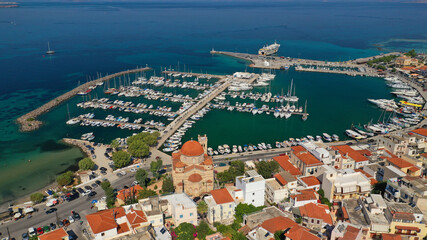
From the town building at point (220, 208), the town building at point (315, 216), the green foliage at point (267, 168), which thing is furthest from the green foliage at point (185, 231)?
the green foliage at point (267, 168)

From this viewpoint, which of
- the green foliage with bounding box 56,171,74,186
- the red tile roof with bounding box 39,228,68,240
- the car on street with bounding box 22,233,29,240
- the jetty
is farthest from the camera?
the jetty

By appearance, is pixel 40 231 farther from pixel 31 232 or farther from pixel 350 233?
pixel 350 233

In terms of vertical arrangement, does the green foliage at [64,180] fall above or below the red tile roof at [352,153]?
below

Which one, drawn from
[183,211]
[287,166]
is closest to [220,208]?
[183,211]

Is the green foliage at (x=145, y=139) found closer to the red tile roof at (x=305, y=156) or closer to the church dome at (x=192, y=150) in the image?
the church dome at (x=192, y=150)

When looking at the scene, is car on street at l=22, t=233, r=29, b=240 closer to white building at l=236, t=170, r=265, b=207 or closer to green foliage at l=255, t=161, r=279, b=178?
white building at l=236, t=170, r=265, b=207

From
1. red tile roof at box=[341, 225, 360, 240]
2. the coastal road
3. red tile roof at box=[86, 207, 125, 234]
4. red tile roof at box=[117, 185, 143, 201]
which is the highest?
red tile roof at box=[341, 225, 360, 240]

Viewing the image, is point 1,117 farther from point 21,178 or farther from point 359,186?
point 359,186

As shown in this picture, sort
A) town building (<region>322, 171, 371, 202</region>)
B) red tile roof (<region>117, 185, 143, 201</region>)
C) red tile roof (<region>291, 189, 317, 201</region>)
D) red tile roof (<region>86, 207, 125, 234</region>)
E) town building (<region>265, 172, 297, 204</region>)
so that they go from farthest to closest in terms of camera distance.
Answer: red tile roof (<region>117, 185, 143, 201</region>)
town building (<region>265, 172, 297, 204</region>)
town building (<region>322, 171, 371, 202</region>)
red tile roof (<region>291, 189, 317, 201</region>)
red tile roof (<region>86, 207, 125, 234</region>)

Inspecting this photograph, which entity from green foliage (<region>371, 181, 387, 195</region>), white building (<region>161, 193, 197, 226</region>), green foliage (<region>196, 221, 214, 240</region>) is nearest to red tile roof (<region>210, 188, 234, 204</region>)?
white building (<region>161, 193, 197, 226</region>)
